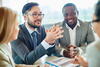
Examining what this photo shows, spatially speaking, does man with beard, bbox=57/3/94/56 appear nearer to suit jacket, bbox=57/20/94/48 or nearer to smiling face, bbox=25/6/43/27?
suit jacket, bbox=57/20/94/48

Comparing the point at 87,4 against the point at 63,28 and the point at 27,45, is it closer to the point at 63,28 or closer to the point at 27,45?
the point at 63,28

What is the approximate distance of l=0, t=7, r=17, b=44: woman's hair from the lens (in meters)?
1.19

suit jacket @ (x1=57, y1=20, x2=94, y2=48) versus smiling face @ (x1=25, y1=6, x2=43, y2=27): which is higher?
smiling face @ (x1=25, y1=6, x2=43, y2=27)

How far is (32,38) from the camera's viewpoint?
164 cm

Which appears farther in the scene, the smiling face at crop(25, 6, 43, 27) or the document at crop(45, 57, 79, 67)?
the smiling face at crop(25, 6, 43, 27)

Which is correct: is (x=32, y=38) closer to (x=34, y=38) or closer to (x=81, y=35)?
(x=34, y=38)

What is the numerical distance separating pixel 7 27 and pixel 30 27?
449 mm

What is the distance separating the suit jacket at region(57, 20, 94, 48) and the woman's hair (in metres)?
0.65

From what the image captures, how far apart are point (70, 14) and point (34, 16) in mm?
361

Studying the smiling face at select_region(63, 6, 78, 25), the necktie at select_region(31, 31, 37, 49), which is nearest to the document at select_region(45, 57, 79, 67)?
the necktie at select_region(31, 31, 37, 49)

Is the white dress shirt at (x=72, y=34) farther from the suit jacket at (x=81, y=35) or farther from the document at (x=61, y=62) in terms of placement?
the document at (x=61, y=62)

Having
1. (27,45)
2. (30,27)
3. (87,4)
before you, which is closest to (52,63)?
(27,45)

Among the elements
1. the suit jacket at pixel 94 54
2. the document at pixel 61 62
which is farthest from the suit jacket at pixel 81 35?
the suit jacket at pixel 94 54

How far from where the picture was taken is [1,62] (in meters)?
1.10
